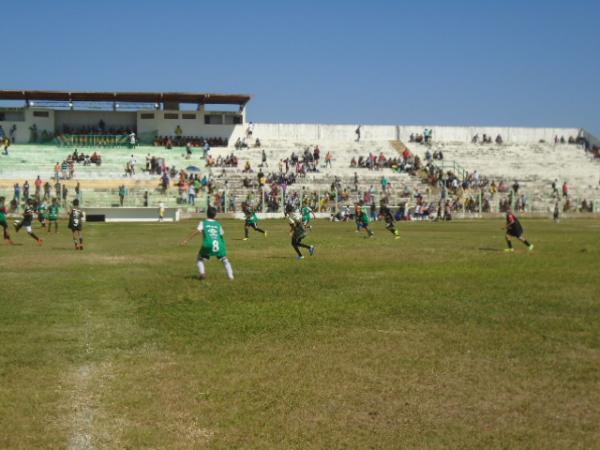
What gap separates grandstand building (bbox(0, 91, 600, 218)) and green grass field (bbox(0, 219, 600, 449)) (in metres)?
34.9

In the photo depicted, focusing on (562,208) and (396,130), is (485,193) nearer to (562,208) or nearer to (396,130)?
(562,208)


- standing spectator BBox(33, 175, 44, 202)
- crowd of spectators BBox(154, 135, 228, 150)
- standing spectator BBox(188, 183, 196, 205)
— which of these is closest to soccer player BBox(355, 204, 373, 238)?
standing spectator BBox(188, 183, 196, 205)

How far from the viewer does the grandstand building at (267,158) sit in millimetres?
54000

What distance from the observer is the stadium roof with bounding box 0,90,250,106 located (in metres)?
66.6

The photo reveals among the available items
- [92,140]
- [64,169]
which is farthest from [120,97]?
[64,169]

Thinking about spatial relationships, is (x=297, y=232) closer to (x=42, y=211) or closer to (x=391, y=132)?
(x=42, y=211)

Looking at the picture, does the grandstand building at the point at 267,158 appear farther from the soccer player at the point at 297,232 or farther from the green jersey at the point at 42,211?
the soccer player at the point at 297,232

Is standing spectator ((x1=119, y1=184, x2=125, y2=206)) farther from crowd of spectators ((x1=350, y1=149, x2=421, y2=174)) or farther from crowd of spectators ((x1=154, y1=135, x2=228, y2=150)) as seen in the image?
crowd of spectators ((x1=350, y1=149, x2=421, y2=174))

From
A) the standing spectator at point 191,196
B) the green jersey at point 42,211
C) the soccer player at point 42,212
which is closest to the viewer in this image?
the soccer player at point 42,212

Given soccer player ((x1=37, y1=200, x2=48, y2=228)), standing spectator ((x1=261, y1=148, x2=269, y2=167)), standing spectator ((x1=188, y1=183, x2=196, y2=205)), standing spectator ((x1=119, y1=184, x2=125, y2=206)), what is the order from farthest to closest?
standing spectator ((x1=261, y1=148, x2=269, y2=167)) < standing spectator ((x1=188, y1=183, x2=196, y2=205)) < standing spectator ((x1=119, y1=184, x2=125, y2=206)) < soccer player ((x1=37, y1=200, x2=48, y2=228))

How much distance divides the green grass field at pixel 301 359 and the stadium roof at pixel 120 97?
50909mm

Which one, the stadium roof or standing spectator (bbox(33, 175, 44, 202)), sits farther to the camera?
the stadium roof

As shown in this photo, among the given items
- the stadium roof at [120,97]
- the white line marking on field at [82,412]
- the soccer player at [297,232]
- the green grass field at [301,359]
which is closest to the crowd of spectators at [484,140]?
the stadium roof at [120,97]

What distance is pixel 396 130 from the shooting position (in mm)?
74125
